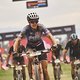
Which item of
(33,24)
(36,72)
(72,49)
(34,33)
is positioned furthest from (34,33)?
(72,49)

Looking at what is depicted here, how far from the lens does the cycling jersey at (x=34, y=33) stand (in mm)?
4555

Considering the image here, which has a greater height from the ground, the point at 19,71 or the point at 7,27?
the point at 7,27

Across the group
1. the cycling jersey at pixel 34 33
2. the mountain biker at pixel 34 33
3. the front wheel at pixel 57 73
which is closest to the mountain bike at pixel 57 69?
the front wheel at pixel 57 73

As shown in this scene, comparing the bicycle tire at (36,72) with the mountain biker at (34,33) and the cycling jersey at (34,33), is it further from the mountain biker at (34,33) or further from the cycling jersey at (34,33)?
the cycling jersey at (34,33)

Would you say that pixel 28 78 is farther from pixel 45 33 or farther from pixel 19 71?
pixel 45 33

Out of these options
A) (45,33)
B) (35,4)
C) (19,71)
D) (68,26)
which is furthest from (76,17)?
(19,71)

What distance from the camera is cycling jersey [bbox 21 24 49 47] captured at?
14.9 ft

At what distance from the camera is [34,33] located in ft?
15.2

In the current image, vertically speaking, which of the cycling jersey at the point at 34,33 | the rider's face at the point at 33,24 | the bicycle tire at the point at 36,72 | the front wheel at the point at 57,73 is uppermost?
the rider's face at the point at 33,24

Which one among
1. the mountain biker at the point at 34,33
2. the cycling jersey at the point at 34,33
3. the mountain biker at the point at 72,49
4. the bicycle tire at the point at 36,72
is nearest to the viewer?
the bicycle tire at the point at 36,72

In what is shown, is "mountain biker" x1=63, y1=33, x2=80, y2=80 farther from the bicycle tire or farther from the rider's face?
the bicycle tire

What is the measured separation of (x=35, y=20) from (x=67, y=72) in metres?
1.40

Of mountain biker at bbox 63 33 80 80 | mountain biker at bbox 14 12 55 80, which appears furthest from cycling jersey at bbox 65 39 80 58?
mountain biker at bbox 14 12 55 80

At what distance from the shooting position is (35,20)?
4.45 m
